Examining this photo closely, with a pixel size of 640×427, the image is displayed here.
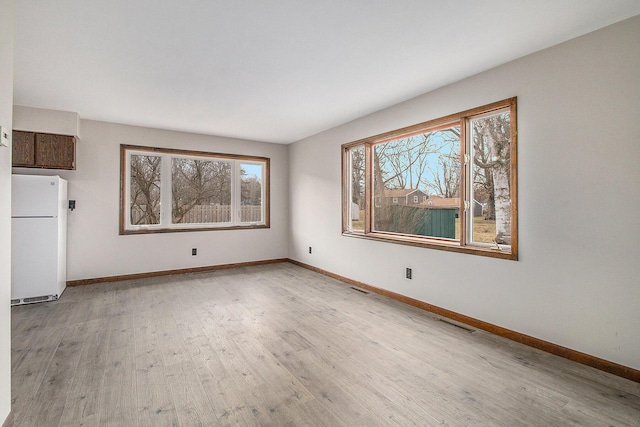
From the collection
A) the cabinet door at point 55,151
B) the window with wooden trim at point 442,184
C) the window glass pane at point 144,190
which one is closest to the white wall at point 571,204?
the window with wooden trim at point 442,184

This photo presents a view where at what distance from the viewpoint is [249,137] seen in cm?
576

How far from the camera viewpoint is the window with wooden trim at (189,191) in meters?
5.00

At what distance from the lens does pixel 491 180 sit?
9.82 ft

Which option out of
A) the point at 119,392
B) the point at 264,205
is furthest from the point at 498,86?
the point at 264,205

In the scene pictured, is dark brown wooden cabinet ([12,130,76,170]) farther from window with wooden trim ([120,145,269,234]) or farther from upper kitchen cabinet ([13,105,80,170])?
window with wooden trim ([120,145,269,234])

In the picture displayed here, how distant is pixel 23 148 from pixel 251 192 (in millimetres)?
3306

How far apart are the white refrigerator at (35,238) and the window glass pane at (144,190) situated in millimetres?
1132

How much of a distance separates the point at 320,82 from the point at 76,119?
11.6ft

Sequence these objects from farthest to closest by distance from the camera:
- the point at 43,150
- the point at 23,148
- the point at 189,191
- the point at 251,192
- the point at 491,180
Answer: the point at 251,192, the point at 189,191, the point at 43,150, the point at 23,148, the point at 491,180

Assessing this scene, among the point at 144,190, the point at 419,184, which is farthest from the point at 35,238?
the point at 419,184

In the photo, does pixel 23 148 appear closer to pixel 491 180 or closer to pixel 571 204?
pixel 491 180

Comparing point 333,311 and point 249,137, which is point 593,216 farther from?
point 249,137

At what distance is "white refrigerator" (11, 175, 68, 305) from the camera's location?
3666 mm

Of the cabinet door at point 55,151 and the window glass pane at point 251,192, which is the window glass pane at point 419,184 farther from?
the cabinet door at point 55,151
